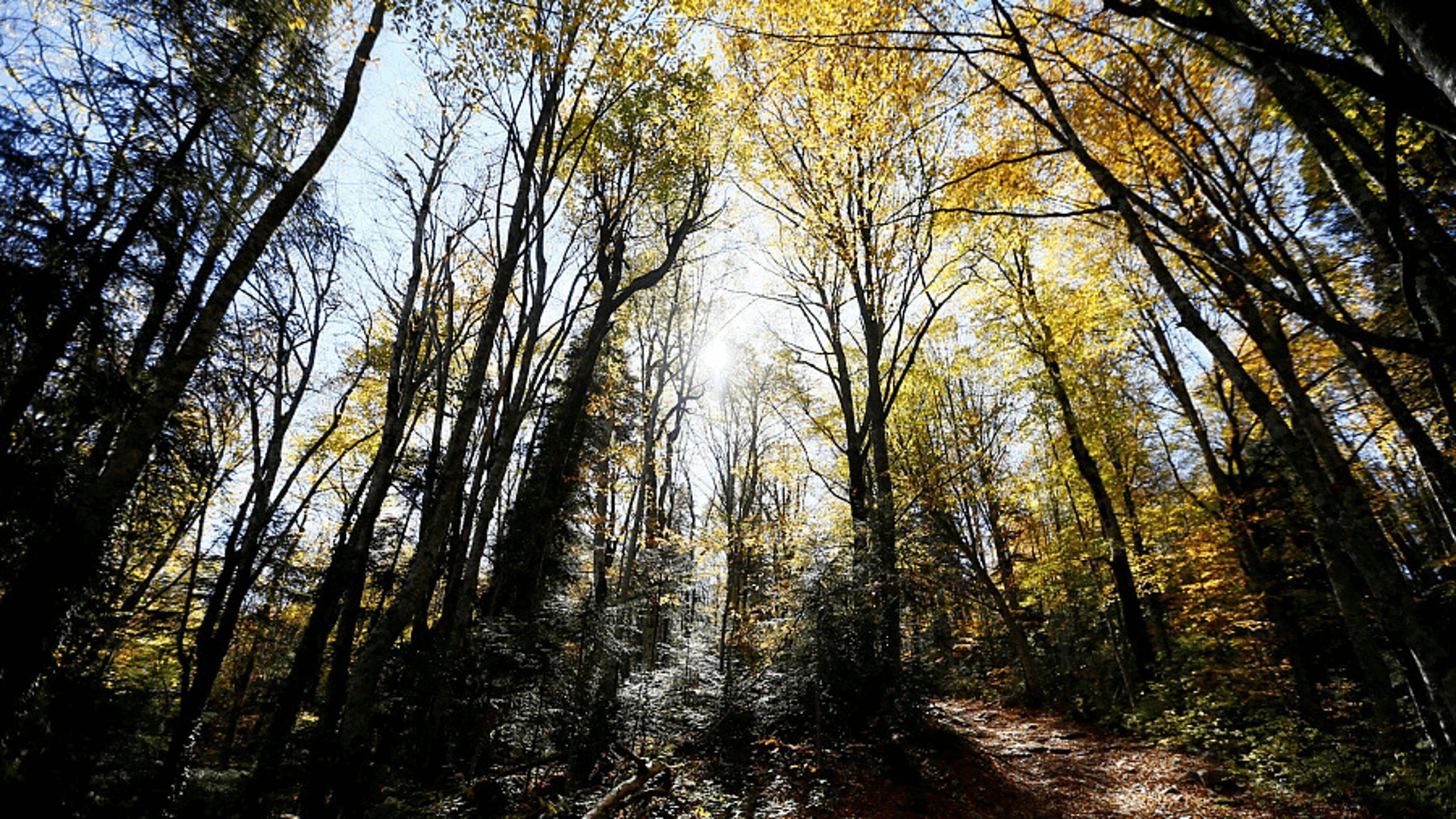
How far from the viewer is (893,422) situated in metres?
15.2

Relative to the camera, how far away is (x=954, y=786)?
6.80 m

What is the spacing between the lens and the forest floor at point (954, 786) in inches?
236

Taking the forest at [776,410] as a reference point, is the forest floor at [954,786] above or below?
below

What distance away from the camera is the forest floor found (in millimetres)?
6004

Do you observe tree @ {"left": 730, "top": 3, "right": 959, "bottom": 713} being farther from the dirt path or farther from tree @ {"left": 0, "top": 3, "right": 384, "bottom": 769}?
tree @ {"left": 0, "top": 3, "right": 384, "bottom": 769}

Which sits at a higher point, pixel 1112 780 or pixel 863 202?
pixel 863 202

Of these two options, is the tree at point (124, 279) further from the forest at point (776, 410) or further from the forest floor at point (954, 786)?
the forest floor at point (954, 786)

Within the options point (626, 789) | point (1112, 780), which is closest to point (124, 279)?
point (626, 789)

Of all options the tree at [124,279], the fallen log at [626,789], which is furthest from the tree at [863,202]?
the tree at [124,279]

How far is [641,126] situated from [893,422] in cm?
1015

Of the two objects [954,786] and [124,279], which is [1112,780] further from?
[124,279]

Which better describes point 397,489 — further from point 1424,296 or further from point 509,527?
point 1424,296

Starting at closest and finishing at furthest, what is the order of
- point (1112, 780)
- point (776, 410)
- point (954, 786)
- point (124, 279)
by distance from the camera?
point (124, 279), point (954, 786), point (1112, 780), point (776, 410)

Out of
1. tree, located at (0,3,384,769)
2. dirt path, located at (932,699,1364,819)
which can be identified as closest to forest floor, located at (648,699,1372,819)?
dirt path, located at (932,699,1364,819)
